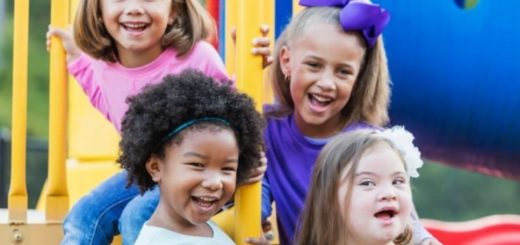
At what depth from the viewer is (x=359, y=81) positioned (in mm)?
4305

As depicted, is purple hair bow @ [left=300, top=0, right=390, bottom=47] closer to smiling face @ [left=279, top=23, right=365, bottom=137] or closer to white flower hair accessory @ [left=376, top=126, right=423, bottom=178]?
smiling face @ [left=279, top=23, right=365, bottom=137]

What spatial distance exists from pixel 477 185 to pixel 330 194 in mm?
3903

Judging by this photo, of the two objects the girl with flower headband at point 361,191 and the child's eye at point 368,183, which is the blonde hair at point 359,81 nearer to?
the girl with flower headband at point 361,191

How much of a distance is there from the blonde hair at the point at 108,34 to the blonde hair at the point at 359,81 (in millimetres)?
281

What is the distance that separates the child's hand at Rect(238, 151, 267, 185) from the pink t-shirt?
39 cm

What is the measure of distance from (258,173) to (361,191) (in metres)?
0.36

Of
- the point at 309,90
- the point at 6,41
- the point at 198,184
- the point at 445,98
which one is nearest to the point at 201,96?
the point at 198,184

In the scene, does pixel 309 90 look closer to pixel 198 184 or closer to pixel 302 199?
pixel 302 199

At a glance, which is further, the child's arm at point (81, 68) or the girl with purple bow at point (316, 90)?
the child's arm at point (81, 68)

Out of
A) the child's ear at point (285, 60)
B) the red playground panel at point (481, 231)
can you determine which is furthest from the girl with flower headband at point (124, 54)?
the red playground panel at point (481, 231)

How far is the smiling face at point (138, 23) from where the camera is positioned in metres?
4.33

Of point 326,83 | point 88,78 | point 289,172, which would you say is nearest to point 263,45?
point 326,83

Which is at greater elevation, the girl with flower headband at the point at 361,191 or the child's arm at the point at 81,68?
the child's arm at the point at 81,68

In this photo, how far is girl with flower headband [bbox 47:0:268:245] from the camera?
4.34m
